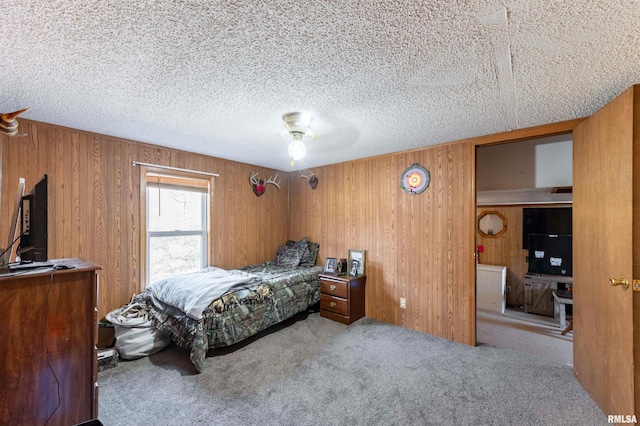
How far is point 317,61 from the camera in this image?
4.83 feet

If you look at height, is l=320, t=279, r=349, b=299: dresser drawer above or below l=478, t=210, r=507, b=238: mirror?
below

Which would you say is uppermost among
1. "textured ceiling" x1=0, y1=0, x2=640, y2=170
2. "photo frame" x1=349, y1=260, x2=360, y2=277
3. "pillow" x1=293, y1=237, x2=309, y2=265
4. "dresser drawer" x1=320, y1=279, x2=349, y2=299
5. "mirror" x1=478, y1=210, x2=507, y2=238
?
"textured ceiling" x1=0, y1=0, x2=640, y2=170

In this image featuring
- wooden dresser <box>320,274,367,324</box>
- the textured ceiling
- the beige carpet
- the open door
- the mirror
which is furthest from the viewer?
→ the mirror

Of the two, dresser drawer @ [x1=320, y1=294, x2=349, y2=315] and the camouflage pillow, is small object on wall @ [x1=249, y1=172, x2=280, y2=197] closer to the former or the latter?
the camouflage pillow

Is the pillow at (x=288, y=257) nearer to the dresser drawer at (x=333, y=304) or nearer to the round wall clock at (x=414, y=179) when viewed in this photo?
→ the dresser drawer at (x=333, y=304)

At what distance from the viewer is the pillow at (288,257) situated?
4.12 m

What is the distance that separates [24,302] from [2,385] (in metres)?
0.37

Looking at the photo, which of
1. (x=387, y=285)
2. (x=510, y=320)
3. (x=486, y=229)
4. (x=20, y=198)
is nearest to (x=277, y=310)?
(x=387, y=285)

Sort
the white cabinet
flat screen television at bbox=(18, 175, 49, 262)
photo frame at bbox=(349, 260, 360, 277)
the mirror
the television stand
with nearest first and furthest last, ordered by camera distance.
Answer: flat screen television at bbox=(18, 175, 49, 262)
photo frame at bbox=(349, 260, 360, 277)
the television stand
the white cabinet
the mirror

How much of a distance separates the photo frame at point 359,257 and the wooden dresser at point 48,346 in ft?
9.40

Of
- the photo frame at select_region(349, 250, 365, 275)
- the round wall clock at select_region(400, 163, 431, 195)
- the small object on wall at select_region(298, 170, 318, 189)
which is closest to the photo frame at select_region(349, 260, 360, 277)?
the photo frame at select_region(349, 250, 365, 275)

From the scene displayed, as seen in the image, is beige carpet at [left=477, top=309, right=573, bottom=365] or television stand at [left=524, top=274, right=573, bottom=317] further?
television stand at [left=524, top=274, right=573, bottom=317]

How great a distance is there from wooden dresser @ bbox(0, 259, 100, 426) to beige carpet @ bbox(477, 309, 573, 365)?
3.53 metres

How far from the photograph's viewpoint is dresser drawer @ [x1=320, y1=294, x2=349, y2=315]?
3.43 meters
